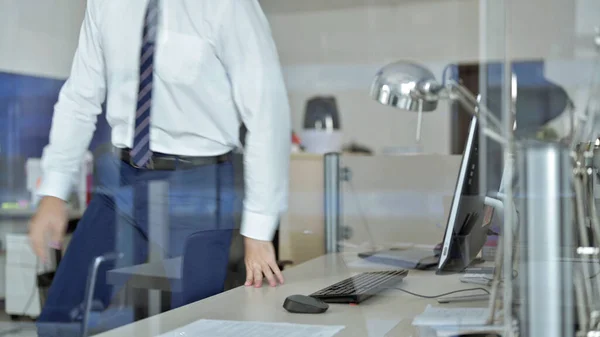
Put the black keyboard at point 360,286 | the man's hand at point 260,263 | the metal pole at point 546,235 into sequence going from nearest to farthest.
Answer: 1. the metal pole at point 546,235
2. the black keyboard at point 360,286
3. the man's hand at point 260,263

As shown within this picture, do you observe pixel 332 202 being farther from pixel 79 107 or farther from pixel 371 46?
pixel 79 107

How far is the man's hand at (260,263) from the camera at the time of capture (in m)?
1.61

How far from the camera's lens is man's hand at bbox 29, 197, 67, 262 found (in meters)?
1.65

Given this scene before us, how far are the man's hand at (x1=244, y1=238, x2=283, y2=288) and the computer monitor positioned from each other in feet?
1.26

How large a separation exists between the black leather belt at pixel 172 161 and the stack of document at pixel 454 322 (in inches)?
28.4

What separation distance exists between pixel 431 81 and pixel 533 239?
1.98ft

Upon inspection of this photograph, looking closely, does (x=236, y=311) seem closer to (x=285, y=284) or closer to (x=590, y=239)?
(x=285, y=284)

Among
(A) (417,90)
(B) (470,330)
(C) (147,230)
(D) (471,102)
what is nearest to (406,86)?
(A) (417,90)

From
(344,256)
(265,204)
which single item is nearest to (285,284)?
(265,204)

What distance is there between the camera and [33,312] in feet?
5.65

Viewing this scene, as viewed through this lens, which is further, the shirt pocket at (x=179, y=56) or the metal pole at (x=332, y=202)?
the metal pole at (x=332, y=202)

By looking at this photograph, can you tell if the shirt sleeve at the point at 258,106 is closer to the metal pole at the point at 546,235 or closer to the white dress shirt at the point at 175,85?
the white dress shirt at the point at 175,85

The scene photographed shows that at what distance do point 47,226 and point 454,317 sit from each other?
1.05 m

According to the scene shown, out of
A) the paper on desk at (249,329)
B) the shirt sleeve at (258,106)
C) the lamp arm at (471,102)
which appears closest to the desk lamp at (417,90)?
the lamp arm at (471,102)
